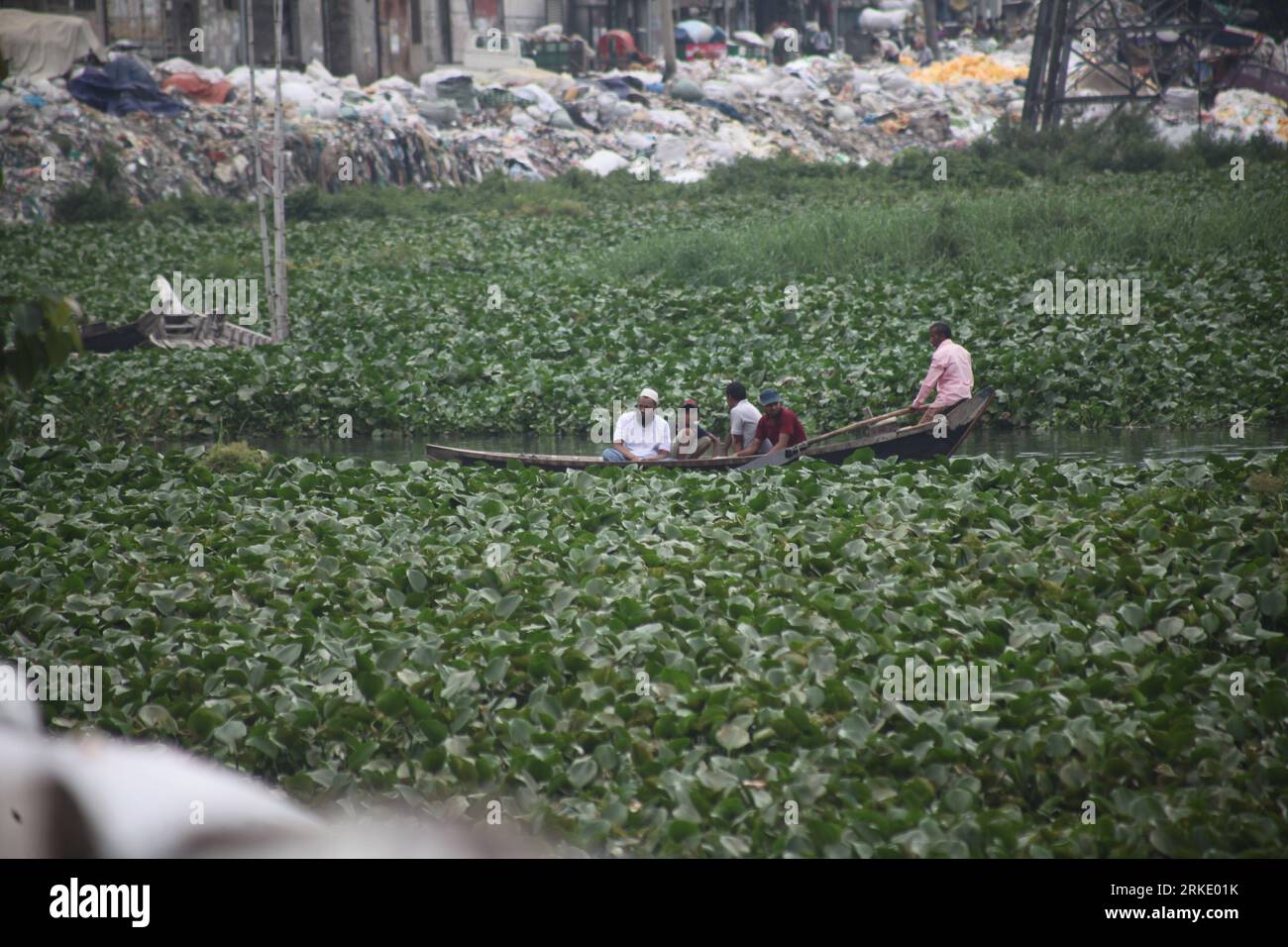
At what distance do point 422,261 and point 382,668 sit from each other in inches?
605

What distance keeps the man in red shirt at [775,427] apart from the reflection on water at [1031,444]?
234cm

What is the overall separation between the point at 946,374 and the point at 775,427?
1.97 m

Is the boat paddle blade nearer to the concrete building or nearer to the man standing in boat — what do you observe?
the man standing in boat

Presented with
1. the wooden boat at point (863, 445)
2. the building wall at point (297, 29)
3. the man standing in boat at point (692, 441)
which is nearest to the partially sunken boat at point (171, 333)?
the wooden boat at point (863, 445)

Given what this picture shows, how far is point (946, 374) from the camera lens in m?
12.0

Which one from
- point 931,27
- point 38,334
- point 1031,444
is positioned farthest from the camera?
point 931,27

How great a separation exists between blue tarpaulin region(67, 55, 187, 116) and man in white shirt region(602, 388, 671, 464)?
19.3m

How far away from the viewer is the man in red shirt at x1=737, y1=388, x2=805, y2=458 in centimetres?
1095

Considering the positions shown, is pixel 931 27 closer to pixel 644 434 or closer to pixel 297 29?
pixel 297 29

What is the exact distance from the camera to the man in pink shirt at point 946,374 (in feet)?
39.0

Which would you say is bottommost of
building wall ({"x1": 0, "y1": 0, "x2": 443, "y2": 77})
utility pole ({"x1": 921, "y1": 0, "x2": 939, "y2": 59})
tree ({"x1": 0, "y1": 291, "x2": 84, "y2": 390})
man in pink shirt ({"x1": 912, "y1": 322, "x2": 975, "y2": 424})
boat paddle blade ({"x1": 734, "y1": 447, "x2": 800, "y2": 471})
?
boat paddle blade ({"x1": 734, "y1": 447, "x2": 800, "y2": 471})

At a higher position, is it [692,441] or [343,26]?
[343,26]

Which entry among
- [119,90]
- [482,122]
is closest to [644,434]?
[119,90]

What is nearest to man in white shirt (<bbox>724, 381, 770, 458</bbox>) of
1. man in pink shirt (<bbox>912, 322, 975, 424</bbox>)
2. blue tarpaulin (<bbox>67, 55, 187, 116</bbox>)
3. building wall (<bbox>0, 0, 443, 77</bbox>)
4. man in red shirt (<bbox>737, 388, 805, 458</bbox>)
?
man in red shirt (<bbox>737, 388, 805, 458</bbox>)
